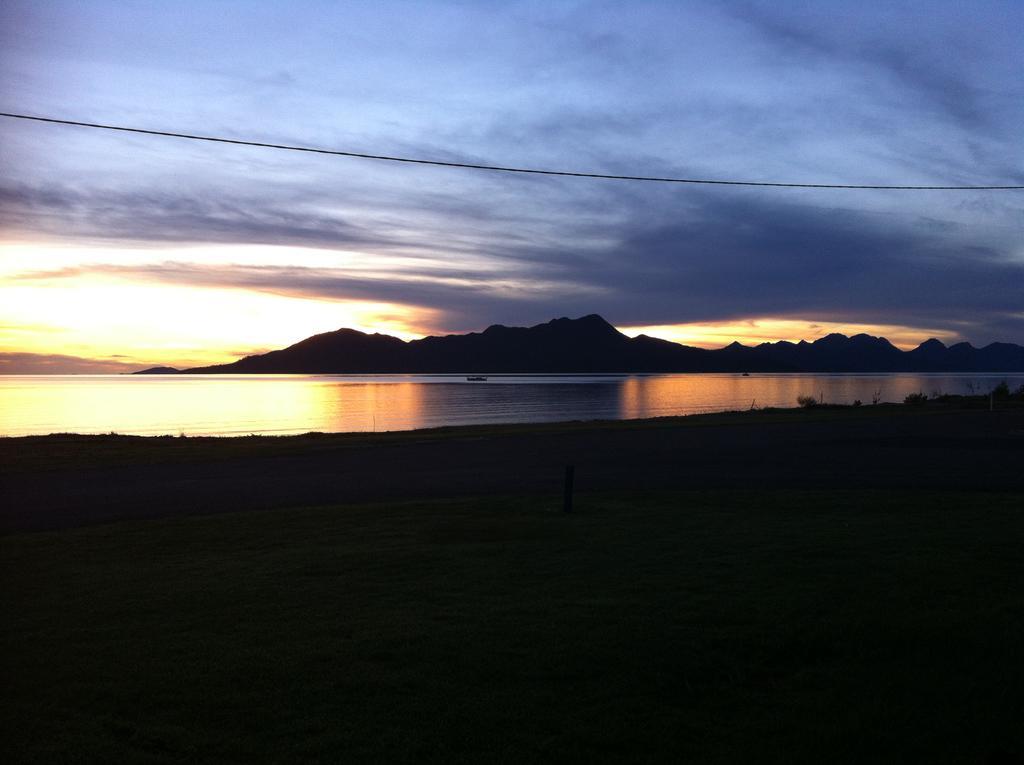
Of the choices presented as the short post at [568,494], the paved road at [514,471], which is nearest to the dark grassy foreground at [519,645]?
the short post at [568,494]

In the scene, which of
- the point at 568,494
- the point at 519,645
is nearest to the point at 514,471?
the point at 568,494

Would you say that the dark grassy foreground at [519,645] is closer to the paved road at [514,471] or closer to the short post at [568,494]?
the short post at [568,494]

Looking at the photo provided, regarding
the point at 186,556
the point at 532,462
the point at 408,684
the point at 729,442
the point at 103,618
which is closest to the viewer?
the point at 408,684

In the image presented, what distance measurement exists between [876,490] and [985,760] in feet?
35.7

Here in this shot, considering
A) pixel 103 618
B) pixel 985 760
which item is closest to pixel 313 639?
pixel 103 618

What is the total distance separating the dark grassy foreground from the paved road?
4.14 m

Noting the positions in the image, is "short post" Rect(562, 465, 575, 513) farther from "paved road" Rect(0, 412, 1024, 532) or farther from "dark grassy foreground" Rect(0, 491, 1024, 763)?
"paved road" Rect(0, 412, 1024, 532)

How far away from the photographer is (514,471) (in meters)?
18.6

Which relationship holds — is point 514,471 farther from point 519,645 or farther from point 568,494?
point 519,645

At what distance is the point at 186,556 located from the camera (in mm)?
9859

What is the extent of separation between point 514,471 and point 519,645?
12199 millimetres

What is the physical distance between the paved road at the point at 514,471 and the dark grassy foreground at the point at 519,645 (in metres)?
4.14

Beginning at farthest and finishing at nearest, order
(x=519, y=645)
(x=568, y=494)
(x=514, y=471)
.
A: (x=514, y=471) → (x=568, y=494) → (x=519, y=645)

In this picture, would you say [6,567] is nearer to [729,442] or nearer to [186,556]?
[186,556]
